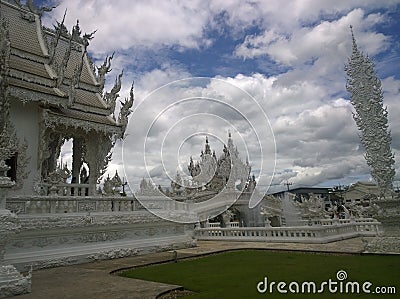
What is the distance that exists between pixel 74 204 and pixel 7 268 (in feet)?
15.2

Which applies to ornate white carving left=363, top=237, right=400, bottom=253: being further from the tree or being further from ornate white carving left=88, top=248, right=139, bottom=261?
ornate white carving left=88, top=248, right=139, bottom=261

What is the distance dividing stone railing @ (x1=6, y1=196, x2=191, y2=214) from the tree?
7.59 metres

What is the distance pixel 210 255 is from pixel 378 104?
21.8ft

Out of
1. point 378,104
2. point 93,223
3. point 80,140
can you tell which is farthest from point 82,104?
point 378,104

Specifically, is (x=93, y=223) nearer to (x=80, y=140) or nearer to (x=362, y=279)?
(x=80, y=140)

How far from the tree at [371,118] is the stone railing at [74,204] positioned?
7.59 m

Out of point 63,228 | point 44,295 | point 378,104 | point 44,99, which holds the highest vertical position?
point 44,99

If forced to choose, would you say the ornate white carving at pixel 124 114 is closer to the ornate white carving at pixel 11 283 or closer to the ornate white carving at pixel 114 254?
the ornate white carving at pixel 114 254

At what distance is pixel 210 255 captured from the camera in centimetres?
1021

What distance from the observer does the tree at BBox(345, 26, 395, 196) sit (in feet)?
30.6

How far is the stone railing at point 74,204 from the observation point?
8.97m

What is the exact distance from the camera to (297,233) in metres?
12.8

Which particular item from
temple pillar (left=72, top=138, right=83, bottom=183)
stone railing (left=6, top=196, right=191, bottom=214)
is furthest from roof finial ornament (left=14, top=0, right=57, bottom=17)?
stone railing (left=6, top=196, right=191, bottom=214)

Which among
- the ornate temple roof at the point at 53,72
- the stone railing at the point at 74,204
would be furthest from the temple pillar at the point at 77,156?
the stone railing at the point at 74,204
